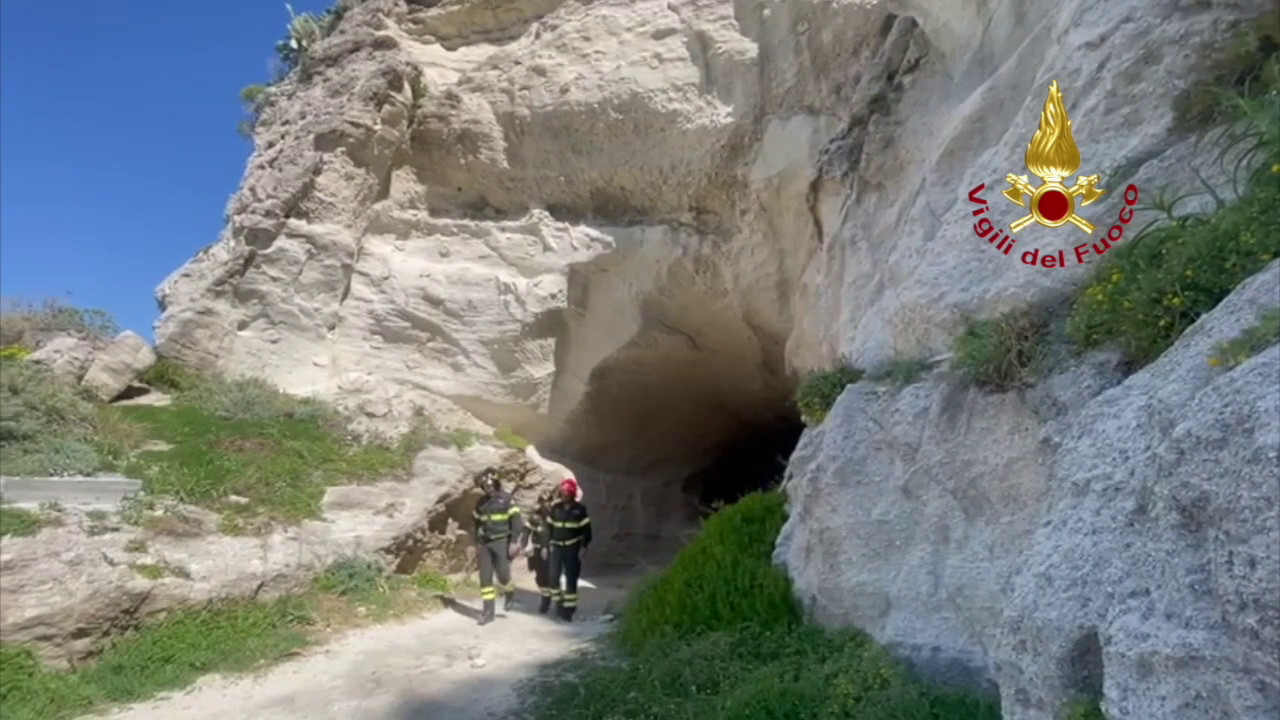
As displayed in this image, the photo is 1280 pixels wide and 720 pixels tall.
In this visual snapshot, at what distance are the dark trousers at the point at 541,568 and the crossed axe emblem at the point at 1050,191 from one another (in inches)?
207

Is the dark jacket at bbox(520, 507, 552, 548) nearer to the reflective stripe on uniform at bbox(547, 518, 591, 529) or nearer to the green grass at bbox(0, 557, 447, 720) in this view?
the reflective stripe on uniform at bbox(547, 518, 591, 529)

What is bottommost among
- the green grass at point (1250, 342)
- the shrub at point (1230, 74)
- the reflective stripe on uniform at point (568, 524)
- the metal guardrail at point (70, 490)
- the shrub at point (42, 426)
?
the metal guardrail at point (70, 490)

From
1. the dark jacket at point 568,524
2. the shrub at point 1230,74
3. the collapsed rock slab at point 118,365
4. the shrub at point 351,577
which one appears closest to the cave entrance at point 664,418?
the dark jacket at point 568,524

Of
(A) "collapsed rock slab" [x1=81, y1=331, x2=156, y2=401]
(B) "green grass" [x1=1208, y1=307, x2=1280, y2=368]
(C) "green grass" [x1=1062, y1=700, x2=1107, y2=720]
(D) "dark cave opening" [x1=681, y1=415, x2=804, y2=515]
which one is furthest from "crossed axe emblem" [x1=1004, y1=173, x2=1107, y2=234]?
(D) "dark cave opening" [x1=681, y1=415, x2=804, y2=515]

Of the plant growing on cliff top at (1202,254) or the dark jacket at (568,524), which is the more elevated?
the plant growing on cliff top at (1202,254)

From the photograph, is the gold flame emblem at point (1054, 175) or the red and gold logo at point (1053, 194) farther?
the gold flame emblem at point (1054, 175)

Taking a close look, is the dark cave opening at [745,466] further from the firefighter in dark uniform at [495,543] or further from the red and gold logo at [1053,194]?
the red and gold logo at [1053,194]

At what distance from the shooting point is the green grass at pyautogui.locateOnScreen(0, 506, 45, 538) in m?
6.18

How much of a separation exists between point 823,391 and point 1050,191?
7.20 feet

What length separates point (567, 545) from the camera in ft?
26.4

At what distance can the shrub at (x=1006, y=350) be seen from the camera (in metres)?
4.04

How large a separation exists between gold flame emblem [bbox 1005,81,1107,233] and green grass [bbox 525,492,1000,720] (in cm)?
242

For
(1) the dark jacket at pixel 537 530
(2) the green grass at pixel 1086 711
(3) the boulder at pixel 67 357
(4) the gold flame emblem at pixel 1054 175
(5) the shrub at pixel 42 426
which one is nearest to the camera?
(2) the green grass at pixel 1086 711

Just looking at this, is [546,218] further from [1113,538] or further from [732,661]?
[1113,538]
